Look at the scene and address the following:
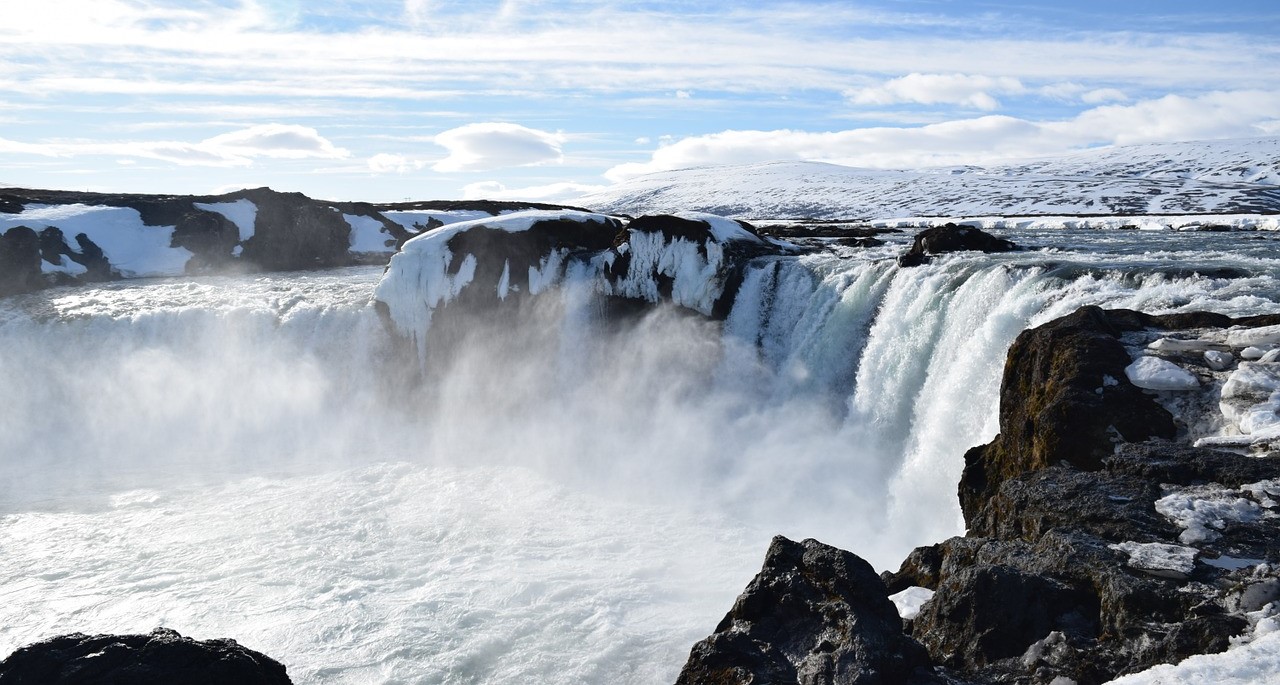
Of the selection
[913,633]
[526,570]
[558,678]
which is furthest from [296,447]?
[913,633]

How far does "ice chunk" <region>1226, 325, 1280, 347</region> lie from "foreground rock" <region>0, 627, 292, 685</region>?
457 inches

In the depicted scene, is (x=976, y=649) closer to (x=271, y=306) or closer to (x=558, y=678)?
(x=558, y=678)

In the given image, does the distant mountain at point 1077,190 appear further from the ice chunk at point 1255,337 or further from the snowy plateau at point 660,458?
the ice chunk at point 1255,337

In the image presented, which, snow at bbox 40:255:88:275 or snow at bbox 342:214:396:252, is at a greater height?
snow at bbox 342:214:396:252

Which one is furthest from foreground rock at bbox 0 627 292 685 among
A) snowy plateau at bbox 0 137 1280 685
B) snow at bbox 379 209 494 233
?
snow at bbox 379 209 494 233

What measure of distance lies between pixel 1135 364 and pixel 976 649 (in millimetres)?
5717

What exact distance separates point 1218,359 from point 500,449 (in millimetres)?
17885

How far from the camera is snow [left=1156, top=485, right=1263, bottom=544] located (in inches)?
280

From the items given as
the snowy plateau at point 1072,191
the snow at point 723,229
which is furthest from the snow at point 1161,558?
the snowy plateau at point 1072,191

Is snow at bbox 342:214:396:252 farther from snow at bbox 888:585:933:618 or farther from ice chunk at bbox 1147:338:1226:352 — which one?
snow at bbox 888:585:933:618

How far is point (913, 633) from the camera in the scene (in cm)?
750

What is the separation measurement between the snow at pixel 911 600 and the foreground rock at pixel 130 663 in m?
5.71

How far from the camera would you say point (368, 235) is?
1966 inches

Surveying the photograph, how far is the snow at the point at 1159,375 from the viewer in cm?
991
